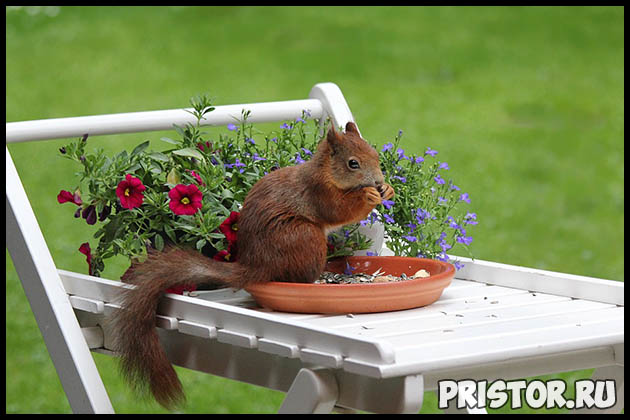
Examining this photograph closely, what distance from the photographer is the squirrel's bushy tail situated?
5.42 feet

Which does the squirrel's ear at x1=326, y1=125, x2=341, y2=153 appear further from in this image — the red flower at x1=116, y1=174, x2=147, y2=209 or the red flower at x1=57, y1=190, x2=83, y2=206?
the red flower at x1=57, y1=190, x2=83, y2=206

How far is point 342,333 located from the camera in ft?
4.62

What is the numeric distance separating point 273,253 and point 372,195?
19 centimetres

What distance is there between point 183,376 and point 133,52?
9.98 feet

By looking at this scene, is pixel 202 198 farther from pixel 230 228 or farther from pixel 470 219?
pixel 470 219

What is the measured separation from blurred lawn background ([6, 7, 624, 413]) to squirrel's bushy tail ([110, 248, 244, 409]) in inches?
91.2

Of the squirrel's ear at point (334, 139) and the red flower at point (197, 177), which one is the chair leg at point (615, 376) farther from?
the red flower at point (197, 177)

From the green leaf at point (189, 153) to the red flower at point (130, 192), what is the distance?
0.48ft

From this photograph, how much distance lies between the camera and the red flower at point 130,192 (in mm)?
1821

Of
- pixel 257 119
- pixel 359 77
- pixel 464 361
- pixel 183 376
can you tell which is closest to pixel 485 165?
pixel 359 77

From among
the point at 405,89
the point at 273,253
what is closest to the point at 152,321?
the point at 273,253

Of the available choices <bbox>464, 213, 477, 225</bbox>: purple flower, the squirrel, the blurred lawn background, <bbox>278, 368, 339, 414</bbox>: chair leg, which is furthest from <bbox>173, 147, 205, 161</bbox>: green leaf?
the blurred lawn background

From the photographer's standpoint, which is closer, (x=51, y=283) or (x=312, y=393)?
(x=312, y=393)

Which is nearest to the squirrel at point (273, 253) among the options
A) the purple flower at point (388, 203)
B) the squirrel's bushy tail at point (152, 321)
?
the squirrel's bushy tail at point (152, 321)
